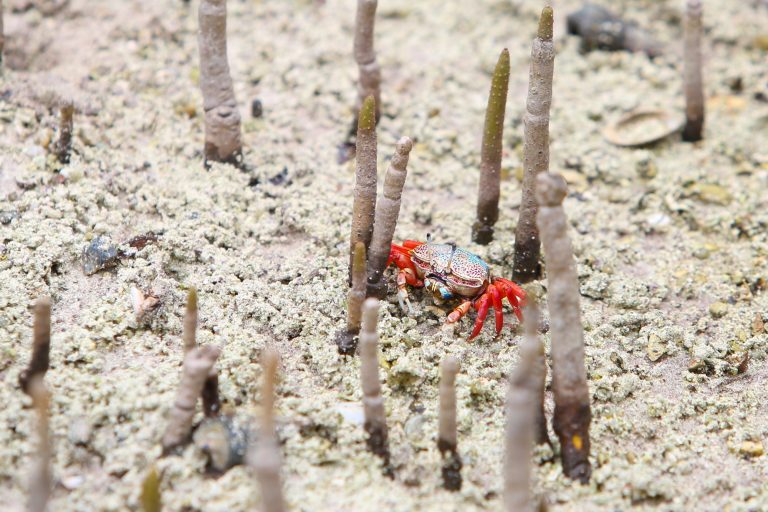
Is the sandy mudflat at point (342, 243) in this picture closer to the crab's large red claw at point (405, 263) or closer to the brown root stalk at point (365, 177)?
the crab's large red claw at point (405, 263)

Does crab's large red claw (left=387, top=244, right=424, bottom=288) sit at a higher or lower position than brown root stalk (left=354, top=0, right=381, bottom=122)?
lower

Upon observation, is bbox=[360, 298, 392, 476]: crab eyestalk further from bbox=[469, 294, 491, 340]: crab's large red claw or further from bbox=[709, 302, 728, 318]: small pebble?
bbox=[709, 302, 728, 318]: small pebble

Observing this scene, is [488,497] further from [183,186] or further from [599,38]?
[599,38]

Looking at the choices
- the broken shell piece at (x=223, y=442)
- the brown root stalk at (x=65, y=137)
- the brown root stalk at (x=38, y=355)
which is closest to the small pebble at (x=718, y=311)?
the broken shell piece at (x=223, y=442)

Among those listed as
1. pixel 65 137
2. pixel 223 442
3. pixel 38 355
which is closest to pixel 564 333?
pixel 223 442

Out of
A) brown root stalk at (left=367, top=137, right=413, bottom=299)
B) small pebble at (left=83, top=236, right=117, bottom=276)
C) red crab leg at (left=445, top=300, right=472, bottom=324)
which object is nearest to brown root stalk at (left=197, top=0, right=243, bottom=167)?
small pebble at (left=83, top=236, right=117, bottom=276)

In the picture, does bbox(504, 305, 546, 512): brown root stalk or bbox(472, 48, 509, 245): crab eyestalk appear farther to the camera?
bbox(472, 48, 509, 245): crab eyestalk

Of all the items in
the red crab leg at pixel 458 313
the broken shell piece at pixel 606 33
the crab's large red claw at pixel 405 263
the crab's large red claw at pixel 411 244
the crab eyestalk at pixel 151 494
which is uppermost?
the broken shell piece at pixel 606 33
